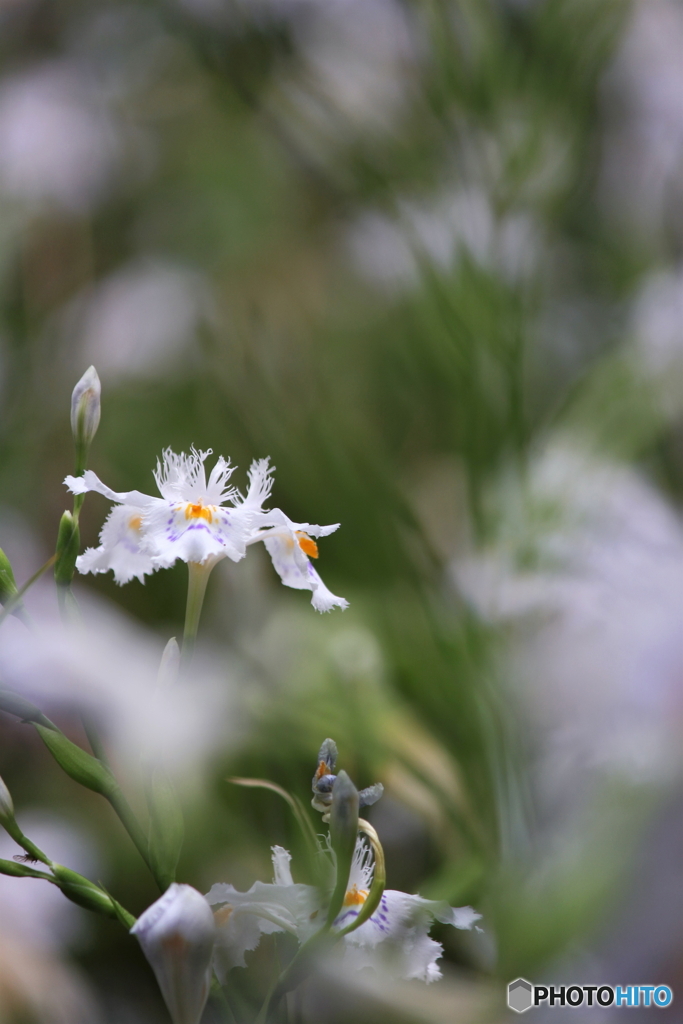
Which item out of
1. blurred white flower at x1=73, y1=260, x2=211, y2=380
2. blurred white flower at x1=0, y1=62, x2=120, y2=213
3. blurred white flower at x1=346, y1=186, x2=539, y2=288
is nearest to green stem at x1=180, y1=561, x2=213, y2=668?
blurred white flower at x1=346, y1=186, x2=539, y2=288

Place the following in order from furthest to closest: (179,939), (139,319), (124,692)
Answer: (139,319) < (124,692) < (179,939)

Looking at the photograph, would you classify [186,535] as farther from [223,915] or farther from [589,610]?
[589,610]

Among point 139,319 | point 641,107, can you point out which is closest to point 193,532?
point 139,319

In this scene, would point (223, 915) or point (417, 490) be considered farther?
point (417, 490)

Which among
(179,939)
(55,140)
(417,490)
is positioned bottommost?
(179,939)

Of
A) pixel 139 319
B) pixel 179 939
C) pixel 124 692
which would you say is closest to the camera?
pixel 179 939

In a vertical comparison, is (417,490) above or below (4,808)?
above

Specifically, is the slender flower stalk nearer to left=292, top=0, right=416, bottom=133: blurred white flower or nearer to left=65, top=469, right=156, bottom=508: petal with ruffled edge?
left=65, top=469, right=156, bottom=508: petal with ruffled edge

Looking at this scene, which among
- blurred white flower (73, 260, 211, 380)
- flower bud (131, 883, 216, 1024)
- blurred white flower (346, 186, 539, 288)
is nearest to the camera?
flower bud (131, 883, 216, 1024)
